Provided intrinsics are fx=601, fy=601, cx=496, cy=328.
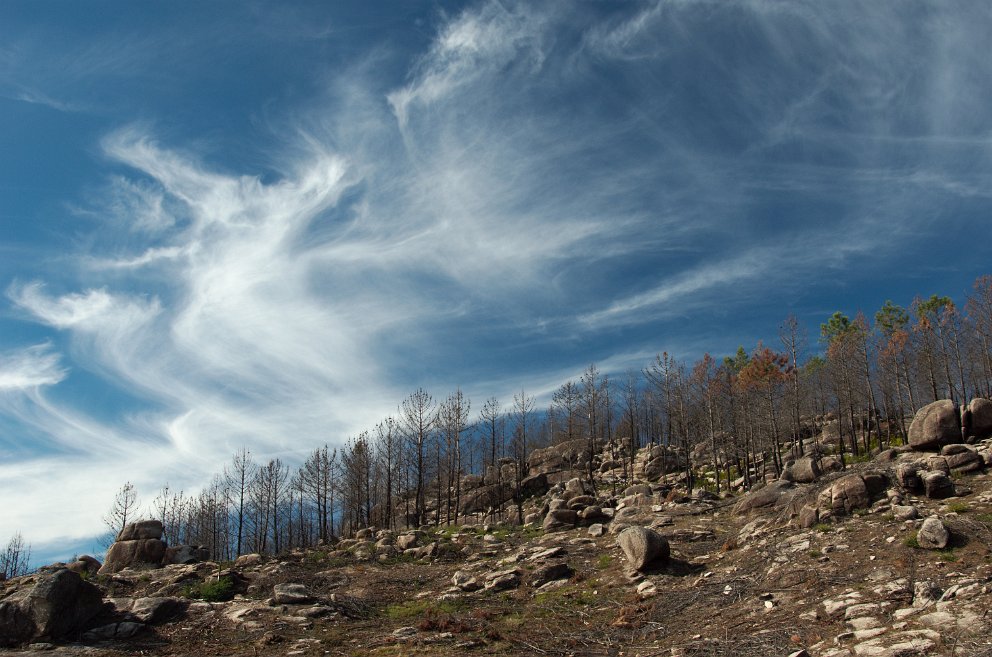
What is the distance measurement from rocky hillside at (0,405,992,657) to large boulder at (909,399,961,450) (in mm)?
3498

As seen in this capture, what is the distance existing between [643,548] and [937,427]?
2011 centimetres

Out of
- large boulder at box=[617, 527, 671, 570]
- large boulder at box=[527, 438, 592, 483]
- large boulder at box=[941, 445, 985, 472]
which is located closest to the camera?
large boulder at box=[617, 527, 671, 570]

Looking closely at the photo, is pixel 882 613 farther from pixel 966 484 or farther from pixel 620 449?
pixel 620 449

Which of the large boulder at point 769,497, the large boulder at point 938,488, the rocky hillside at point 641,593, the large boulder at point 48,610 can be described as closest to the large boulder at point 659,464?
the large boulder at point 769,497

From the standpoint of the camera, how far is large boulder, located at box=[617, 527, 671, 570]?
20281 mm

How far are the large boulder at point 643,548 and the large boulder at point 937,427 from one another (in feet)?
61.6

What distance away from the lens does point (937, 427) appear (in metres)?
30.3

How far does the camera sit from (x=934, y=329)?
2071 inches

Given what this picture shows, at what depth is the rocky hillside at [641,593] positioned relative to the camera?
12.6m

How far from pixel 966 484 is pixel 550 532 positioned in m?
18.9

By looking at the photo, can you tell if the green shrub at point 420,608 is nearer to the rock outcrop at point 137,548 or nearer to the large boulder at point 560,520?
the large boulder at point 560,520

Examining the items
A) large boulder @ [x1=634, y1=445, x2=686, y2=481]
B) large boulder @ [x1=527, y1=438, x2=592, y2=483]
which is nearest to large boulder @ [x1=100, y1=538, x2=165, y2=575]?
large boulder @ [x1=527, y1=438, x2=592, y2=483]

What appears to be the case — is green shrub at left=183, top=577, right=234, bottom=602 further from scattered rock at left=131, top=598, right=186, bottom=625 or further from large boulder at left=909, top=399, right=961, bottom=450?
large boulder at left=909, top=399, right=961, bottom=450

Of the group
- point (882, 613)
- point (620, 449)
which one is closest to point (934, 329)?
point (620, 449)
